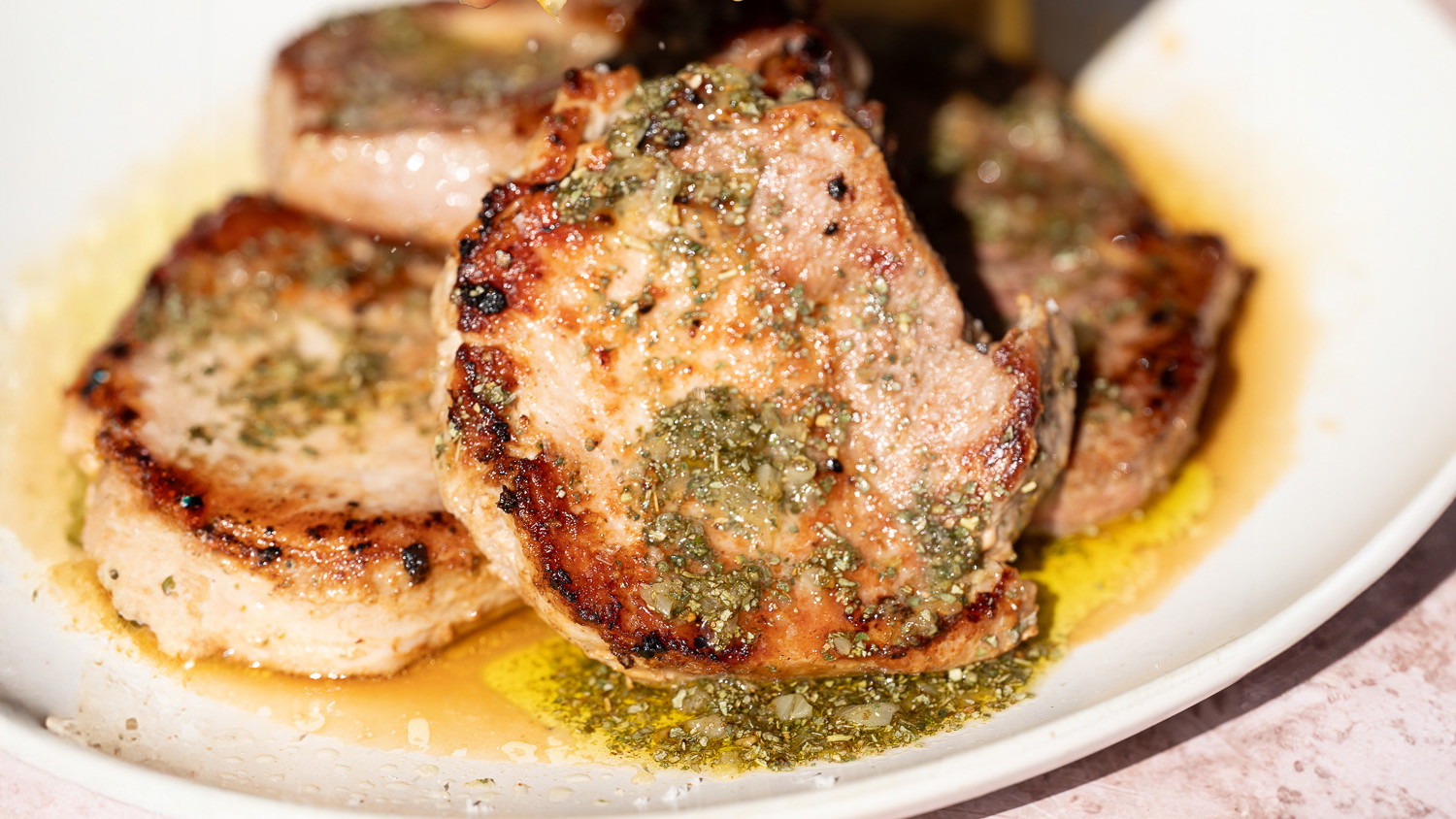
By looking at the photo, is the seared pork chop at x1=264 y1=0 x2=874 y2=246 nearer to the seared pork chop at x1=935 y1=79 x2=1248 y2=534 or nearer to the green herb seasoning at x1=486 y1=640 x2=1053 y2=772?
the seared pork chop at x1=935 y1=79 x2=1248 y2=534

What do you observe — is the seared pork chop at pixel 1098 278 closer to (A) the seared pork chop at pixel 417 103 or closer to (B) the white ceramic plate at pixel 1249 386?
(B) the white ceramic plate at pixel 1249 386

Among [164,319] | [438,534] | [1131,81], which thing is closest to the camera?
[438,534]

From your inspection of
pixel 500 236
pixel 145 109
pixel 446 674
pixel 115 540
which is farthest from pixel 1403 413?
pixel 145 109

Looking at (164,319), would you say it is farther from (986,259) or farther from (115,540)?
(986,259)

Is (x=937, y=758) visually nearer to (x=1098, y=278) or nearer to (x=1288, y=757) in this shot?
(x=1288, y=757)

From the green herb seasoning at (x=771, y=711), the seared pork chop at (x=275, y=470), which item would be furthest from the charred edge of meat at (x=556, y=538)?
the seared pork chop at (x=275, y=470)

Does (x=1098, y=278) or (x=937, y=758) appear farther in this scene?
(x=1098, y=278)

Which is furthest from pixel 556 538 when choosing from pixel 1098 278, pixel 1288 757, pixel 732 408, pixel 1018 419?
pixel 1098 278
